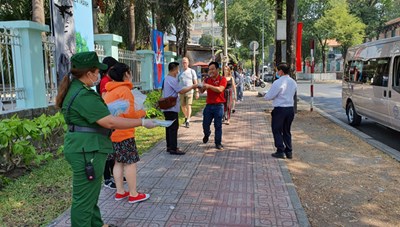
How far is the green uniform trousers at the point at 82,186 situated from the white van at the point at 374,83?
6766mm

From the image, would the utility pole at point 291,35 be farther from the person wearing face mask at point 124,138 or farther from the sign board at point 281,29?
the person wearing face mask at point 124,138

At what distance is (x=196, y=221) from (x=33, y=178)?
2.77m

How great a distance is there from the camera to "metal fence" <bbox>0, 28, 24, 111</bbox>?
5.77 meters

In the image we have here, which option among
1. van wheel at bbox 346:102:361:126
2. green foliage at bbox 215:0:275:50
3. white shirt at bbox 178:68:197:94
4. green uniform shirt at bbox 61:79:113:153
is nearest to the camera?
green uniform shirt at bbox 61:79:113:153

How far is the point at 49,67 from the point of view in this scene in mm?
7227

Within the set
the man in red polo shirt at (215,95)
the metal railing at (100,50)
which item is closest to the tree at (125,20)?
the metal railing at (100,50)

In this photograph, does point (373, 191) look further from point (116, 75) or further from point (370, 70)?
point (370, 70)

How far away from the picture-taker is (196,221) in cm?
378

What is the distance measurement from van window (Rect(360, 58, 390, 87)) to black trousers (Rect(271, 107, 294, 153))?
3112 mm

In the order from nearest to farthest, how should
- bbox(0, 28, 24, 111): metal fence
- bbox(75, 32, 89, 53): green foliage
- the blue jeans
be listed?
1. bbox(0, 28, 24, 111): metal fence
2. bbox(75, 32, 89, 53): green foliage
3. the blue jeans

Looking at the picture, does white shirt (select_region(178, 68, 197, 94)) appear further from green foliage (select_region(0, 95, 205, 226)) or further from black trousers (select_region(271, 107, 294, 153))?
green foliage (select_region(0, 95, 205, 226))

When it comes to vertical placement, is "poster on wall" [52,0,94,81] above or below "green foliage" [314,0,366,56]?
below

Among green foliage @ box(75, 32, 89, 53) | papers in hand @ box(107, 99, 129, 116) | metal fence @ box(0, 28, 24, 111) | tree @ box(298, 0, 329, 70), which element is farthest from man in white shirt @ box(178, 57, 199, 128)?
tree @ box(298, 0, 329, 70)

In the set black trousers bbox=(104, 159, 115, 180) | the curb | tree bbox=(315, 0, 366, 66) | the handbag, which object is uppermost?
tree bbox=(315, 0, 366, 66)
